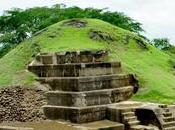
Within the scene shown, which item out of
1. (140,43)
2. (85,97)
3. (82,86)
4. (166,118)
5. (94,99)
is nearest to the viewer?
(85,97)

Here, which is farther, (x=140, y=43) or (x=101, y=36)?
(x=140, y=43)

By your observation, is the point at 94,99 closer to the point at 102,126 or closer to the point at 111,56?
the point at 102,126

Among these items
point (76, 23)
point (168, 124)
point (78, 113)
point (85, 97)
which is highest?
point (76, 23)

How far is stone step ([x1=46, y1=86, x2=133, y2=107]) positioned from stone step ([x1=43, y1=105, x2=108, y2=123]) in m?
0.16

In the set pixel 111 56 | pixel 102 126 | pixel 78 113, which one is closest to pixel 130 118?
pixel 102 126

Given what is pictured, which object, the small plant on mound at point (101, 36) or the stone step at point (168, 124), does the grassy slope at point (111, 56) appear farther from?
the stone step at point (168, 124)

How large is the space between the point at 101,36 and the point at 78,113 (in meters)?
10.0

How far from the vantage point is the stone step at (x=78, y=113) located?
16.5 meters

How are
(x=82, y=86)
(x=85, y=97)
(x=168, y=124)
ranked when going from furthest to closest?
(x=168, y=124), (x=82, y=86), (x=85, y=97)

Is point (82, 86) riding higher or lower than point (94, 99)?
higher

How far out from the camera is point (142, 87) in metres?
21.6

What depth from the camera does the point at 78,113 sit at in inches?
647

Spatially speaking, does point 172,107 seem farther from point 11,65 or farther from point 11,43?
point 11,43

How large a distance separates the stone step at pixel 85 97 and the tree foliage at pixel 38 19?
14612 mm
